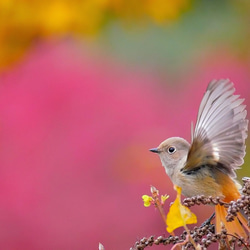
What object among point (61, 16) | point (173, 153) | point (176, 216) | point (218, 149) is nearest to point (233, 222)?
point (218, 149)

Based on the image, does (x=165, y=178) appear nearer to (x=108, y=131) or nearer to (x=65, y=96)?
(x=108, y=131)

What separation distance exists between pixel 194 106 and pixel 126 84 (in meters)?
0.36

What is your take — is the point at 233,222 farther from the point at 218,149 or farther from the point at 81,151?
the point at 81,151

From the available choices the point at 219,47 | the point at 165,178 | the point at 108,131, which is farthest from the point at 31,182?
the point at 219,47

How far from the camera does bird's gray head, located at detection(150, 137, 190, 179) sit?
1550 millimetres

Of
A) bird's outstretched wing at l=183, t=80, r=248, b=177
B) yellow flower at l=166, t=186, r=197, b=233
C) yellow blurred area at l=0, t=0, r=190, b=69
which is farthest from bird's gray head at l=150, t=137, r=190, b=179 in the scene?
yellow blurred area at l=0, t=0, r=190, b=69

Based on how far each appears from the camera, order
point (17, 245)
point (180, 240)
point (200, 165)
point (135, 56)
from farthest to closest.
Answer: point (135, 56), point (17, 245), point (200, 165), point (180, 240)

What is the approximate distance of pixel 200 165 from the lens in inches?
52.8

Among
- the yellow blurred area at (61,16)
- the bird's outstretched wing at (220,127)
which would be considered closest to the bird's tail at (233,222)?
the bird's outstretched wing at (220,127)

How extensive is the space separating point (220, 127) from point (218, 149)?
8 centimetres

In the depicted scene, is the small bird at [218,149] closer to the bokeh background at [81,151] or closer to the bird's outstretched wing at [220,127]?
the bird's outstretched wing at [220,127]

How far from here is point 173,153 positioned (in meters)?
1.58

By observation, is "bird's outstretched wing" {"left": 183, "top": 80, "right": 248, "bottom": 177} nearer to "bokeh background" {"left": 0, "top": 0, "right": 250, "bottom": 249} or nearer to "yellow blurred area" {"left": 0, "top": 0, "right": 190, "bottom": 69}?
"bokeh background" {"left": 0, "top": 0, "right": 250, "bottom": 249}

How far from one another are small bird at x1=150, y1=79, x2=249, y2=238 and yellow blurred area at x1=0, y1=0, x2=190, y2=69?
314 cm
